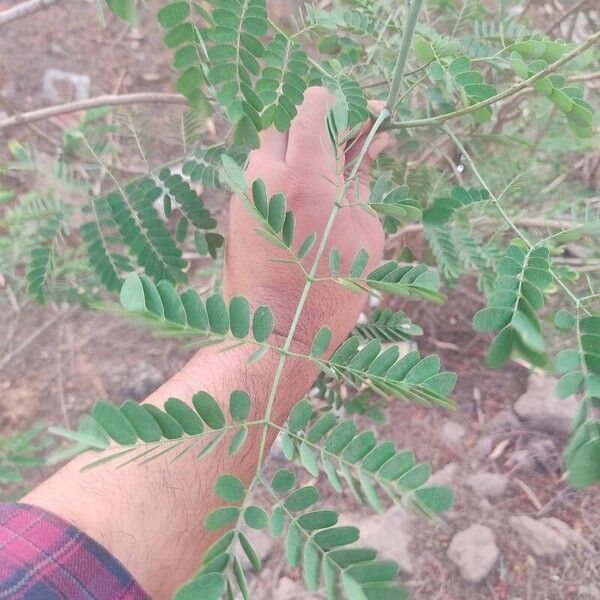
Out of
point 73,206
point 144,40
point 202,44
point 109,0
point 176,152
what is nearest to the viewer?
point 109,0

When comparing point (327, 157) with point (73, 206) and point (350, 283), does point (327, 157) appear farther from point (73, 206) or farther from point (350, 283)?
point (73, 206)

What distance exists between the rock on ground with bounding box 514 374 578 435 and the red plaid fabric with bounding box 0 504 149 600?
4.71ft

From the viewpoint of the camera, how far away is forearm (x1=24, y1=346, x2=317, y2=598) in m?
0.83

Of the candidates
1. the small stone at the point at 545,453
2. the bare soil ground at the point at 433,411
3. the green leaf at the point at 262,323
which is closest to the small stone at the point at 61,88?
the bare soil ground at the point at 433,411

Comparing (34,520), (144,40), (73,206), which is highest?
(144,40)

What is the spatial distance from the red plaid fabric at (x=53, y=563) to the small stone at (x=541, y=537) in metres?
1.23

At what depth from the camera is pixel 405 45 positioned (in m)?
0.78

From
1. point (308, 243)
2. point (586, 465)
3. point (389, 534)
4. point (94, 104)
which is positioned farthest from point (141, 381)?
point (586, 465)

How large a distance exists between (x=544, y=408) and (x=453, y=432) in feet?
0.93

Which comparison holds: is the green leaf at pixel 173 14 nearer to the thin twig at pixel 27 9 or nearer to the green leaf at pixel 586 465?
the thin twig at pixel 27 9

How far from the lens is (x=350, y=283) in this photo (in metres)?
0.72

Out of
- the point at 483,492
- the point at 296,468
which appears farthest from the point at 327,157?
the point at 483,492

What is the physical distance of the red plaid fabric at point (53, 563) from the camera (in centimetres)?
76

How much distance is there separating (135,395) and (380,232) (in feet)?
4.51
